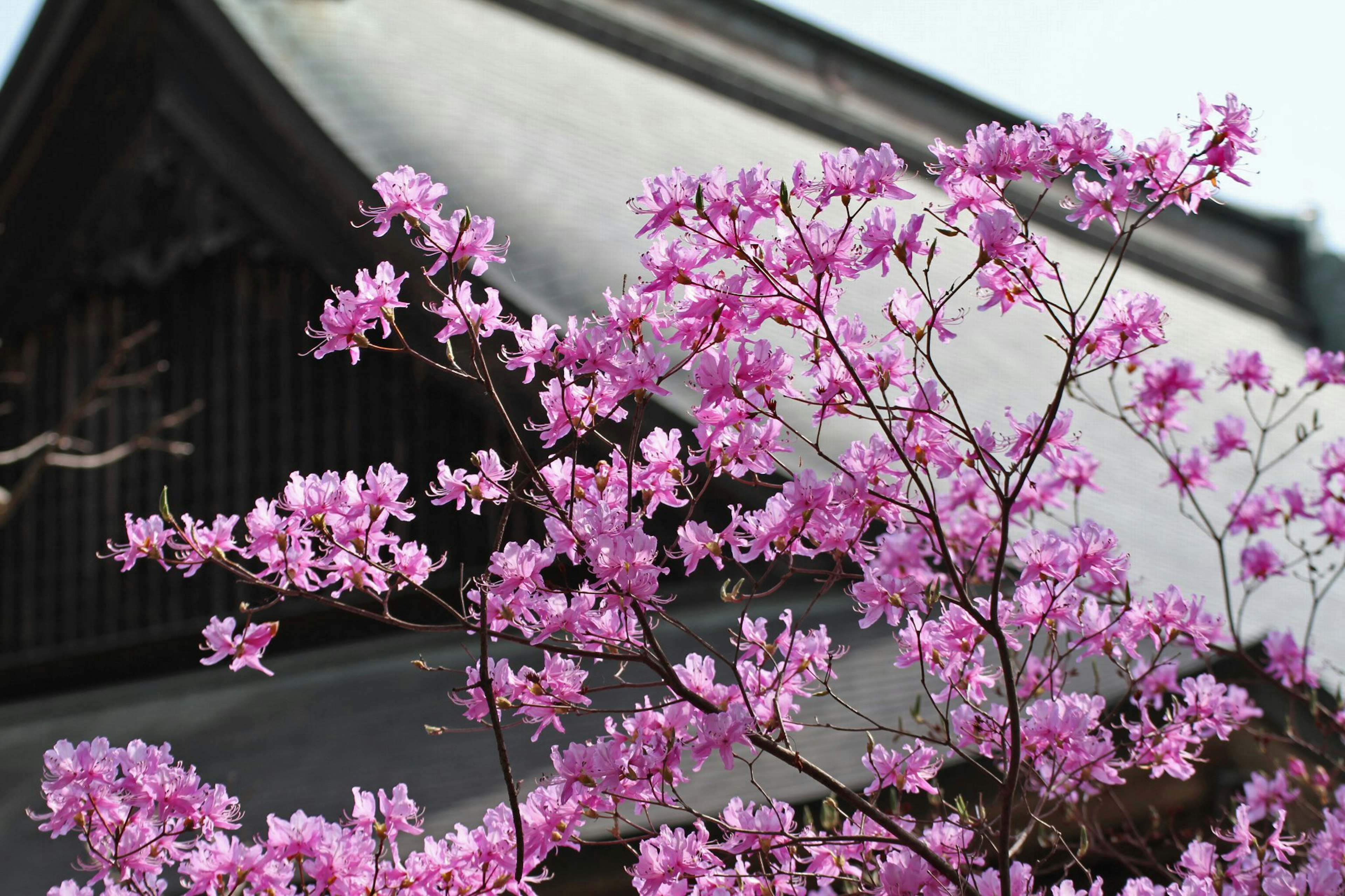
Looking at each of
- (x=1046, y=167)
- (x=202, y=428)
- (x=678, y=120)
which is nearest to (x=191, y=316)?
(x=202, y=428)

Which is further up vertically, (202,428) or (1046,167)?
(1046,167)

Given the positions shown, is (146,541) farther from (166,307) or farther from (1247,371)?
(166,307)

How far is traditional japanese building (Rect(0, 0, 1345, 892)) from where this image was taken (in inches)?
165

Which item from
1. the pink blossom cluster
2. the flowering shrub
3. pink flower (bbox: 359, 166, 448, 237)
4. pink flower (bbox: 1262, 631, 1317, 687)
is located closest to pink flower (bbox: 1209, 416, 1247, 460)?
pink flower (bbox: 1262, 631, 1317, 687)

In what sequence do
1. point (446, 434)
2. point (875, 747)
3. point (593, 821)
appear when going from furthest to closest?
1. point (446, 434)
2. point (593, 821)
3. point (875, 747)

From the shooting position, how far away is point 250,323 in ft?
17.6

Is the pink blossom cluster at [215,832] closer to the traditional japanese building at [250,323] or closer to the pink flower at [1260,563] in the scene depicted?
the traditional japanese building at [250,323]

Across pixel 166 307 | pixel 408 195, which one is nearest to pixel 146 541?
pixel 408 195

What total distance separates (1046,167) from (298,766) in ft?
9.66

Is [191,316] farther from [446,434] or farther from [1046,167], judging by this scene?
[1046,167]

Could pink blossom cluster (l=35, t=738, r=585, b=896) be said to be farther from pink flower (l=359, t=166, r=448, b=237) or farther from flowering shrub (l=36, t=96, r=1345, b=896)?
pink flower (l=359, t=166, r=448, b=237)

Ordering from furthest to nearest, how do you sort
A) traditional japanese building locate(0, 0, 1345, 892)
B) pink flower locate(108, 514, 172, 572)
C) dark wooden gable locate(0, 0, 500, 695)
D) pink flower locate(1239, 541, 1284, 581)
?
dark wooden gable locate(0, 0, 500, 695), traditional japanese building locate(0, 0, 1345, 892), pink flower locate(1239, 541, 1284, 581), pink flower locate(108, 514, 172, 572)

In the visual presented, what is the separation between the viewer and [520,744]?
11.4ft

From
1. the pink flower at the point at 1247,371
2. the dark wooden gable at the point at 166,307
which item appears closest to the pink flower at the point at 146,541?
the pink flower at the point at 1247,371
